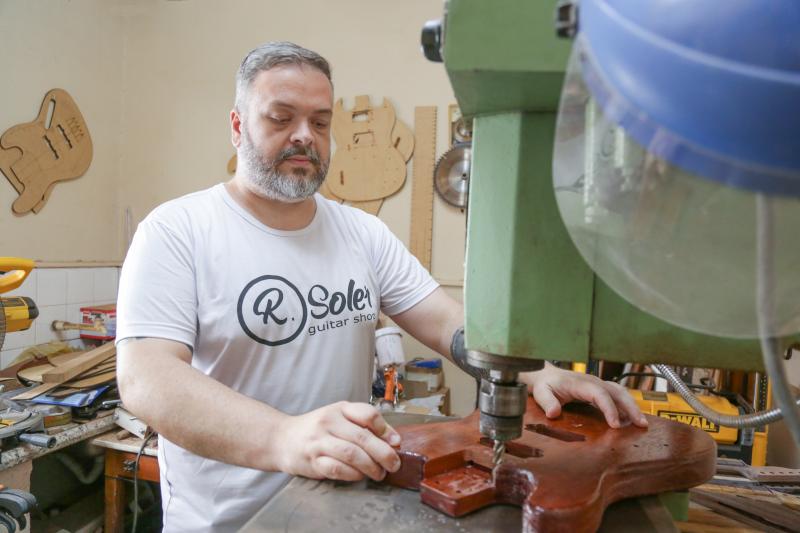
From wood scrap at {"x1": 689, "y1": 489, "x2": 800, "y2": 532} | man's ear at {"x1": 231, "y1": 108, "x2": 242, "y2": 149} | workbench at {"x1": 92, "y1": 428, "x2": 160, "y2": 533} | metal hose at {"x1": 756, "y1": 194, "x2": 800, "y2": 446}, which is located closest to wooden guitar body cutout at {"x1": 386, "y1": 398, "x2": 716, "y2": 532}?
wood scrap at {"x1": 689, "y1": 489, "x2": 800, "y2": 532}

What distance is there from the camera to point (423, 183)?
2.93m

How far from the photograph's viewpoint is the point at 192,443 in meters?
0.82

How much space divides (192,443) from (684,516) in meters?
0.74

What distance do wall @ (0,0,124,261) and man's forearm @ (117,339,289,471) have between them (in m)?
2.07

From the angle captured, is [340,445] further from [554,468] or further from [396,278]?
[396,278]

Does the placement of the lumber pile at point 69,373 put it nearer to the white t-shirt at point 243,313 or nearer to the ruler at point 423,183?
the white t-shirt at point 243,313

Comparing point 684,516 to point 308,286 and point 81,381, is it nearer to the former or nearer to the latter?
point 308,286

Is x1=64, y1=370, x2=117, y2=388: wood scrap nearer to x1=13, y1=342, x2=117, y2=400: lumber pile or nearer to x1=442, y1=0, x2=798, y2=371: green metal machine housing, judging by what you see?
x1=13, y1=342, x2=117, y2=400: lumber pile

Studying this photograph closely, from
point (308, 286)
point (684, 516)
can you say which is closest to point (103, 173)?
point (308, 286)

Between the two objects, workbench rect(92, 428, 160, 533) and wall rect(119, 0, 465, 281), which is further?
wall rect(119, 0, 465, 281)

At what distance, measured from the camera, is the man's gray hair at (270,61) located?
4.07 feet

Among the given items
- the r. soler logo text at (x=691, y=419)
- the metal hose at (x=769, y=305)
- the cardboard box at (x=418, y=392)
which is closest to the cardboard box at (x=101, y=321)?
the cardboard box at (x=418, y=392)

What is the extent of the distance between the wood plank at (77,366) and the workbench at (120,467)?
10.5 inches

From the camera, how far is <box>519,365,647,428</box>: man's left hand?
909 mm
